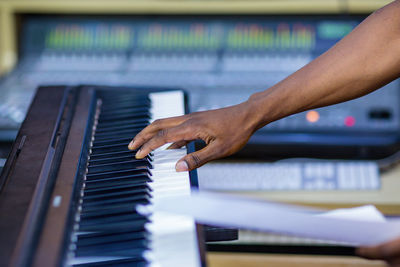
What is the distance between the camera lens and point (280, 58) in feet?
6.75

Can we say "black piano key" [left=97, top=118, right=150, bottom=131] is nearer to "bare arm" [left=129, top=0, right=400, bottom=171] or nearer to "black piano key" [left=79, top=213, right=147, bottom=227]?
"bare arm" [left=129, top=0, right=400, bottom=171]

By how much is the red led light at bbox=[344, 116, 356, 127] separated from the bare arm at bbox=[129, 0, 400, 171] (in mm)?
656

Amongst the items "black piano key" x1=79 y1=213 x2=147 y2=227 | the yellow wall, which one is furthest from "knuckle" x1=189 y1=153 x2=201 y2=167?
the yellow wall

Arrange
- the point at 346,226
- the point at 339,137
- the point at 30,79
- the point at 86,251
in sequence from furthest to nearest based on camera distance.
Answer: the point at 30,79
the point at 339,137
the point at 86,251
the point at 346,226

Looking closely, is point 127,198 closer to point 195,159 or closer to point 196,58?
point 195,159

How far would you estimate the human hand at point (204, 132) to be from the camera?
1098mm

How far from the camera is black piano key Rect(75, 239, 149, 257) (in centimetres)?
83

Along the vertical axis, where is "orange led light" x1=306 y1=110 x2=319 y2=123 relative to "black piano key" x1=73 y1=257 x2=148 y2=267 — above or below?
above

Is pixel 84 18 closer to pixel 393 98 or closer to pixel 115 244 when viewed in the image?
pixel 393 98

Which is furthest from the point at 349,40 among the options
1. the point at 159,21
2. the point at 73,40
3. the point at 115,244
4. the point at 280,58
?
the point at 73,40

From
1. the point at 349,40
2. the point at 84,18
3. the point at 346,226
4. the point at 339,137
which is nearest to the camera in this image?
the point at 346,226

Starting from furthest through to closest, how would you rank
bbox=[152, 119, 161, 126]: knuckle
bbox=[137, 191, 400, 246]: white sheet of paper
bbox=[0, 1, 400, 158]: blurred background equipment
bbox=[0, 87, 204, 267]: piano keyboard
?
bbox=[0, 1, 400, 158]: blurred background equipment < bbox=[152, 119, 161, 126]: knuckle < bbox=[0, 87, 204, 267]: piano keyboard < bbox=[137, 191, 400, 246]: white sheet of paper

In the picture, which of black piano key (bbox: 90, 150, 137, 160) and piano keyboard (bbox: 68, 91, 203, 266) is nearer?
piano keyboard (bbox: 68, 91, 203, 266)

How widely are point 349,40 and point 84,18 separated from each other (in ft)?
4.23
